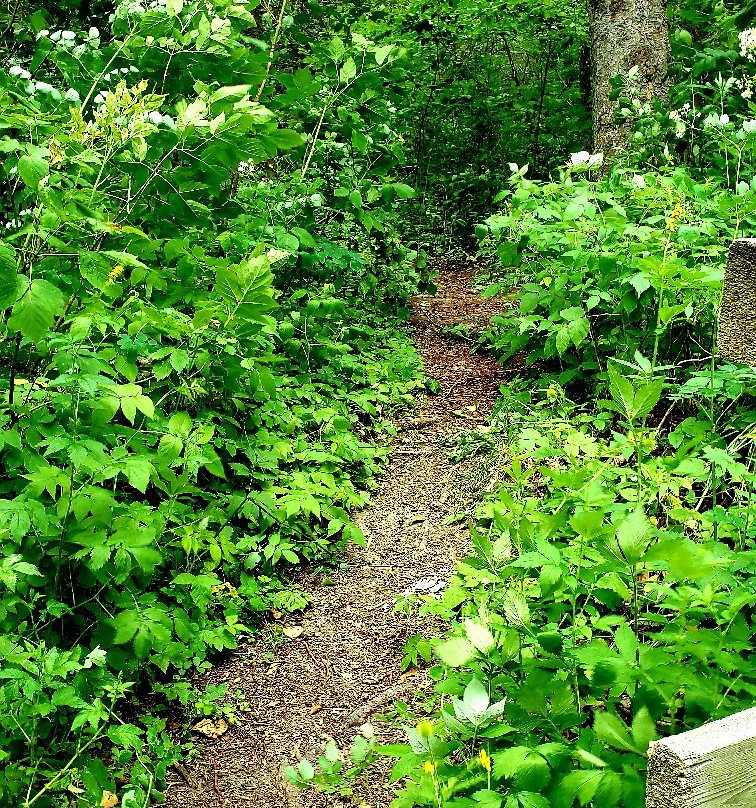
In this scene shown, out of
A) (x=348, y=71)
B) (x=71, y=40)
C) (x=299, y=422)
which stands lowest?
(x=299, y=422)

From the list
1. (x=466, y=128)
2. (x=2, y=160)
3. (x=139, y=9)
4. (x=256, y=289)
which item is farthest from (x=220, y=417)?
(x=466, y=128)

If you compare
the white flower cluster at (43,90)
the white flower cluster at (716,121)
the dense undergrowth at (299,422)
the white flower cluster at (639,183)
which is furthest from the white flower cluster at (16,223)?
the white flower cluster at (716,121)

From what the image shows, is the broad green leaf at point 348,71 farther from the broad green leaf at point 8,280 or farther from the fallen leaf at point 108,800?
the fallen leaf at point 108,800

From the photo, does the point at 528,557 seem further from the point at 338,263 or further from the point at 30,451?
the point at 338,263

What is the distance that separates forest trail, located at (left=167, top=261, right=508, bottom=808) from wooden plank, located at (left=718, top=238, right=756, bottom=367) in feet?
5.65

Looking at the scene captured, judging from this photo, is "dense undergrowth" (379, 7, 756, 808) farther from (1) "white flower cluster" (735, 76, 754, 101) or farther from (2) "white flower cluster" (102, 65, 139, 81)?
(2) "white flower cluster" (102, 65, 139, 81)

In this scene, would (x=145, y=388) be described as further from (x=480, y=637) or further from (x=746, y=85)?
(x=746, y=85)

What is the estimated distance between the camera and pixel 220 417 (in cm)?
387

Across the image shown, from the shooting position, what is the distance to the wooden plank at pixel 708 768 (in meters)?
1.02

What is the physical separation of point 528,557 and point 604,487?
0.61 meters

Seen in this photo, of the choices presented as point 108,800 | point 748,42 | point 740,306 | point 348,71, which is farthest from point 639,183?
point 108,800

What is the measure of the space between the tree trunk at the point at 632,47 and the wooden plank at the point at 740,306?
450cm

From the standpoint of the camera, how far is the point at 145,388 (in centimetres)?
354

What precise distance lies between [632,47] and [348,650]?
5512 millimetres
